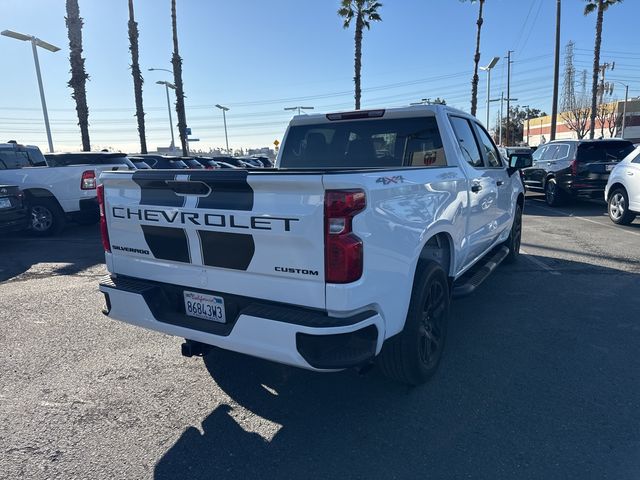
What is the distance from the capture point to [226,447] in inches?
109

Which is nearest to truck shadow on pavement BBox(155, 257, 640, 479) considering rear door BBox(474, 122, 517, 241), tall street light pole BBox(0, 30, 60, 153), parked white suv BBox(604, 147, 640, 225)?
rear door BBox(474, 122, 517, 241)

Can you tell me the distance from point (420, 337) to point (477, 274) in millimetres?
1734

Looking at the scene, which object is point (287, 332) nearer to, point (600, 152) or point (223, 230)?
point (223, 230)

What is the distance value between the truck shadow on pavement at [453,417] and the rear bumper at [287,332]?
0.59 meters

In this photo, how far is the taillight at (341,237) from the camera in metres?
2.41

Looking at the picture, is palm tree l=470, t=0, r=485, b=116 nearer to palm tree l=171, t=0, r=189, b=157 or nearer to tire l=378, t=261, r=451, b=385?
palm tree l=171, t=0, r=189, b=157

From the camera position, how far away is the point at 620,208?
32.9 feet

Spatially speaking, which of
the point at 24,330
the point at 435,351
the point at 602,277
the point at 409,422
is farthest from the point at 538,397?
the point at 24,330

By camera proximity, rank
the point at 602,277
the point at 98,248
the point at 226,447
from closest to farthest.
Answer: the point at 226,447 → the point at 602,277 → the point at 98,248

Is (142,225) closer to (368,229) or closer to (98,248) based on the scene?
(368,229)

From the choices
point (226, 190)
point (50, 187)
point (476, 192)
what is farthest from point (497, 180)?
point (50, 187)

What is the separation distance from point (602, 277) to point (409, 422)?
15.1 ft

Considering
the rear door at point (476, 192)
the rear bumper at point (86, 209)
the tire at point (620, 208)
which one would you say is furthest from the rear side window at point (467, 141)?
the rear bumper at point (86, 209)

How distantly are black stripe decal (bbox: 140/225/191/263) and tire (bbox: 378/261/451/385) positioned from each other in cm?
148
